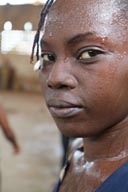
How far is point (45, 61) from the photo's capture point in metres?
0.99

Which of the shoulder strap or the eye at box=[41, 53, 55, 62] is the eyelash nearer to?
the eye at box=[41, 53, 55, 62]

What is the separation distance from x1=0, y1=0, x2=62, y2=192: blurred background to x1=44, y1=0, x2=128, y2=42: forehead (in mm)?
416

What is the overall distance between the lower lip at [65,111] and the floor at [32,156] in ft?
10.5

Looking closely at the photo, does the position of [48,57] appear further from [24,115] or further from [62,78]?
[24,115]

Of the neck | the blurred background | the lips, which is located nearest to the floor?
the blurred background

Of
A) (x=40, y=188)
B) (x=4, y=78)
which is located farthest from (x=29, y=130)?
(x=4, y=78)

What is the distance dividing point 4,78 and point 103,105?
1106cm

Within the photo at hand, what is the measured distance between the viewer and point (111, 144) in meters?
0.98

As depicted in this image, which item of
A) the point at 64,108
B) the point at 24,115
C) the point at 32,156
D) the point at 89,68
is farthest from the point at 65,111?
the point at 24,115

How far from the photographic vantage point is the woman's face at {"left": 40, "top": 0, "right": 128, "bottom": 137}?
868 mm

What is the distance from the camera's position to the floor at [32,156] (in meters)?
4.23

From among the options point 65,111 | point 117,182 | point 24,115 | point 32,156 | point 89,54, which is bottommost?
point 24,115

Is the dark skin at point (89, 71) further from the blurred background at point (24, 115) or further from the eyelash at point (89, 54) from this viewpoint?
the blurred background at point (24, 115)

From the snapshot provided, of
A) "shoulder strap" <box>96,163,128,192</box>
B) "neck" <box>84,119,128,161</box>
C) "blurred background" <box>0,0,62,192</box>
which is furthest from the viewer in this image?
"blurred background" <box>0,0,62,192</box>
